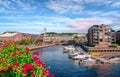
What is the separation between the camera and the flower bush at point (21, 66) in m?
13.8

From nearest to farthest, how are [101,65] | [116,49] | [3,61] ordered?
1. [3,61]
2. [101,65]
3. [116,49]

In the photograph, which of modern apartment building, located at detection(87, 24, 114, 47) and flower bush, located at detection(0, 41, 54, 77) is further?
modern apartment building, located at detection(87, 24, 114, 47)

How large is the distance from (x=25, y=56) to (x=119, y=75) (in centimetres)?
5297

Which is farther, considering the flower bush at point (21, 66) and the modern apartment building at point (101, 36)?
the modern apartment building at point (101, 36)

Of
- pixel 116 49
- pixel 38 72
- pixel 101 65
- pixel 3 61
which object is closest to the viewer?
pixel 38 72

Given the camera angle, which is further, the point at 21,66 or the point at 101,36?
the point at 101,36

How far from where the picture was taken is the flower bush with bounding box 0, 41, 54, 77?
13.8m

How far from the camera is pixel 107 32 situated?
159625mm

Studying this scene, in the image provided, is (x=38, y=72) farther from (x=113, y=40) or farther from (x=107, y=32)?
(x=113, y=40)

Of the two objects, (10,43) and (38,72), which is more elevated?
(10,43)

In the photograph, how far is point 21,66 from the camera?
1394 cm

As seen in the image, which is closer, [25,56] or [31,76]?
[31,76]

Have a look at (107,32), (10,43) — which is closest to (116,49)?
(107,32)

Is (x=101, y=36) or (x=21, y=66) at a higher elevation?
(x=101, y=36)
